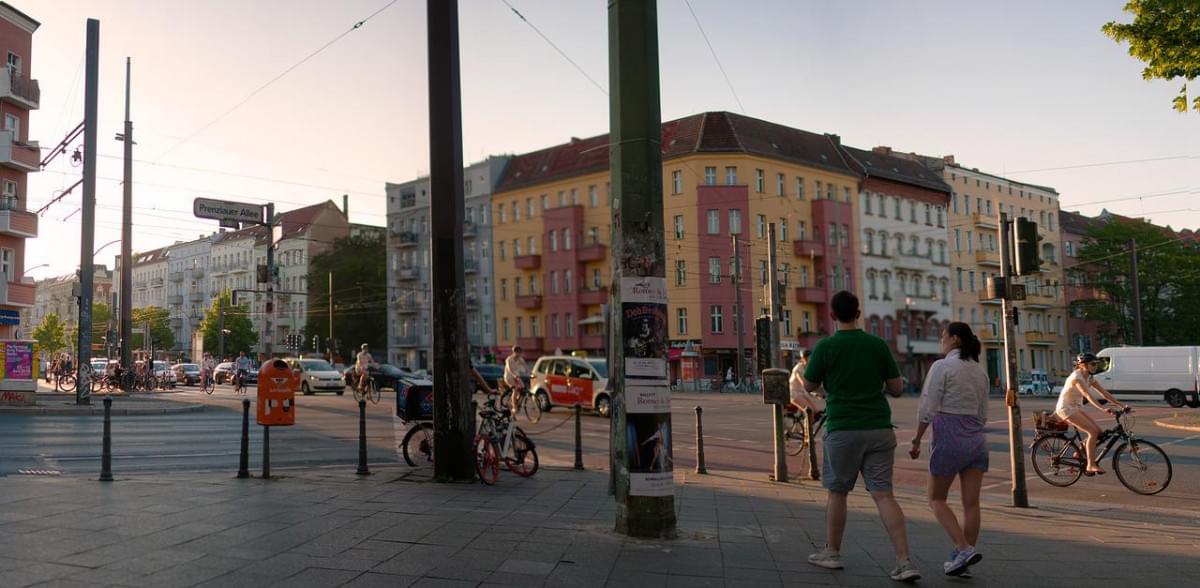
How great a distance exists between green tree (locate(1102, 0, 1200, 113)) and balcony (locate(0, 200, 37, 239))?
138ft

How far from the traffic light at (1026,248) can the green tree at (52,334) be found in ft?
324

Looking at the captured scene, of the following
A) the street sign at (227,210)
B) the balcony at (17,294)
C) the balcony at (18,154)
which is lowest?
the balcony at (17,294)

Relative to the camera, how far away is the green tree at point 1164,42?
18.0 meters

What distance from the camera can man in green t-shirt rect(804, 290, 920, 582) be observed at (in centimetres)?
625

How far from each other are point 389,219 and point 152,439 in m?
57.7

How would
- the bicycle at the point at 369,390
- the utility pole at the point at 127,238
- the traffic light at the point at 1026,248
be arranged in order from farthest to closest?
1. the utility pole at the point at 127,238
2. the bicycle at the point at 369,390
3. the traffic light at the point at 1026,248

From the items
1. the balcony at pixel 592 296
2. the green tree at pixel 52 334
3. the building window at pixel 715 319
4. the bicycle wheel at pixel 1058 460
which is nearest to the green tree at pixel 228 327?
the balcony at pixel 592 296

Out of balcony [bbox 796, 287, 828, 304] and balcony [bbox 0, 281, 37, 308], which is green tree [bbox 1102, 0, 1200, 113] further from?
balcony [bbox 796, 287, 828, 304]

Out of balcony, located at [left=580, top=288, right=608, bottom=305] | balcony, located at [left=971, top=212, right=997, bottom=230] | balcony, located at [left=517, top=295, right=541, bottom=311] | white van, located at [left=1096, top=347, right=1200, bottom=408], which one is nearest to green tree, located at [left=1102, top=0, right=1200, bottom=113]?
white van, located at [left=1096, top=347, right=1200, bottom=408]

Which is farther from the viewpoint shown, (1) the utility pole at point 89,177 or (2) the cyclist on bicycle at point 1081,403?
(1) the utility pole at point 89,177

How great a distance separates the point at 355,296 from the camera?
75500 mm

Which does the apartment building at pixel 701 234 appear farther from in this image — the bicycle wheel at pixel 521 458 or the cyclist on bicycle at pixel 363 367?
the bicycle wheel at pixel 521 458

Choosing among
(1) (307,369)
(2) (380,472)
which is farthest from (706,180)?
(2) (380,472)

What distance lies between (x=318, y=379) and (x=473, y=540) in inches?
1450
